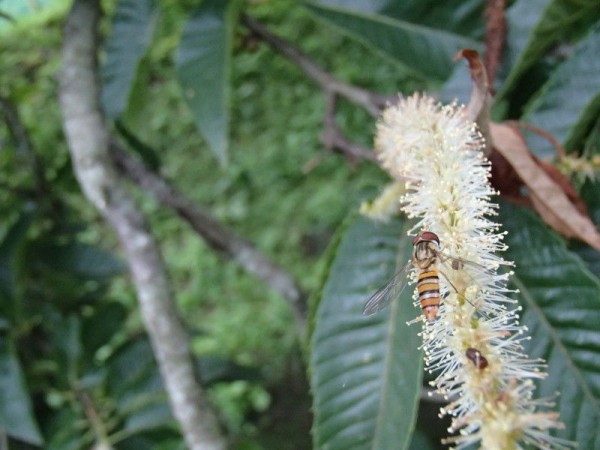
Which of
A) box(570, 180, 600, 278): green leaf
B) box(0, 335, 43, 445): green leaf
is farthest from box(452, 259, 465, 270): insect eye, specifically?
box(0, 335, 43, 445): green leaf

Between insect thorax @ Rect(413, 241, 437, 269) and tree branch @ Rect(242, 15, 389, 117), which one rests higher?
tree branch @ Rect(242, 15, 389, 117)

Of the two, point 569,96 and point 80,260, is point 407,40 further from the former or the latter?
point 80,260

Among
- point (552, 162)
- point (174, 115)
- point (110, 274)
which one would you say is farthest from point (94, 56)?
point (174, 115)

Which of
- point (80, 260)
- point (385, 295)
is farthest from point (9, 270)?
point (385, 295)

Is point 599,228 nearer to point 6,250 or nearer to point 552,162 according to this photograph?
point 552,162

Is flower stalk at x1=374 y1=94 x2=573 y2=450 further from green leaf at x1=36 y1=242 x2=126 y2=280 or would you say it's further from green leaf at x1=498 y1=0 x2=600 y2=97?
green leaf at x1=36 y1=242 x2=126 y2=280

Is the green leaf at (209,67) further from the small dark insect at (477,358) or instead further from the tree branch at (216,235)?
the small dark insect at (477,358)

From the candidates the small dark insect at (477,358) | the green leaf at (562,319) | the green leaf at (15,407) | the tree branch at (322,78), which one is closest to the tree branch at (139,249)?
the green leaf at (15,407)
